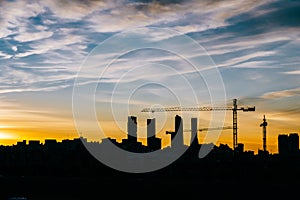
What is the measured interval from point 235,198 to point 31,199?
72.0m

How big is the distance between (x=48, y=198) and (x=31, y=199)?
778 centimetres

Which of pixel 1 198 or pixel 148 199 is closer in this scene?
pixel 1 198

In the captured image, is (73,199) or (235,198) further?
(235,198)

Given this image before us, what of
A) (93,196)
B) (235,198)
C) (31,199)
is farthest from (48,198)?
(235,198)

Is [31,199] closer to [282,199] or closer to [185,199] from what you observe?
[185,199]

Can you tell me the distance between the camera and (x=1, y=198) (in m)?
173

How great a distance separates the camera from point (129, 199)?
7461 inches

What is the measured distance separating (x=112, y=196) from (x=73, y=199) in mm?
22648

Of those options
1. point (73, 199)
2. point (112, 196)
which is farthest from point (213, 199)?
point (73, 199)

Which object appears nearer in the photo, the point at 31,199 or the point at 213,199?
the point at 31,199

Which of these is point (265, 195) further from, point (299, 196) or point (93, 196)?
point (93, 196)

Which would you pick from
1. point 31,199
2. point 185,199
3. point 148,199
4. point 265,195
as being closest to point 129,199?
point 148,199

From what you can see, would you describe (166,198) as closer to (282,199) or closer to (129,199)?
(129,199)

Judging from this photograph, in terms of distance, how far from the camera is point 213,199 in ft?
638
